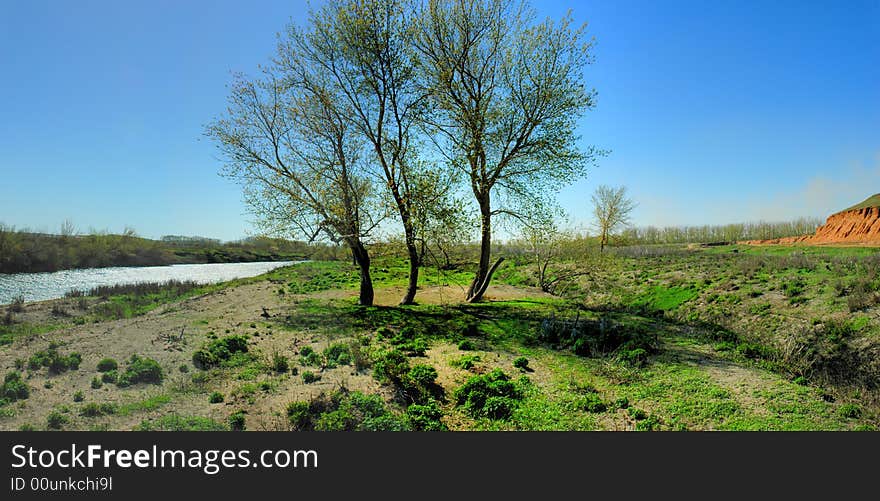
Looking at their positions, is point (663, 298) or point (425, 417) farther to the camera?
point (663, 298)

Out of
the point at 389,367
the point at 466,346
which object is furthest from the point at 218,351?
the point at 466,346

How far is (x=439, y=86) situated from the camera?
1917cm

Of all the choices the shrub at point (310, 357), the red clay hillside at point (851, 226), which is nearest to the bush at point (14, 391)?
the shrub at point (310, 357)

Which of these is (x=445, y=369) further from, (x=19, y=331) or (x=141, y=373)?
(x=19, y=331)

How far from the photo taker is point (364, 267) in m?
18.8

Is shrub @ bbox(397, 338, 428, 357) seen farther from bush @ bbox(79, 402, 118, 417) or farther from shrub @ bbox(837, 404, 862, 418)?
shrub @ bbox(837, 404, 862, 418)

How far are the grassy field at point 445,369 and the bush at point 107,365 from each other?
3.0 inches

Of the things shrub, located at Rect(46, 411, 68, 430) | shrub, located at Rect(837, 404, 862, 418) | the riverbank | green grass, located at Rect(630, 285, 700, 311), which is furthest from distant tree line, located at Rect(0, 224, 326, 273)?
green grass, located at Rect(630, 285, 700, 311)

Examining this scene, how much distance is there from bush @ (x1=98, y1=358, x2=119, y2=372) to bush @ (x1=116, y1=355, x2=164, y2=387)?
0.23 meters

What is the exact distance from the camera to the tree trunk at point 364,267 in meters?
18.1

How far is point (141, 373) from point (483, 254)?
16625 mm

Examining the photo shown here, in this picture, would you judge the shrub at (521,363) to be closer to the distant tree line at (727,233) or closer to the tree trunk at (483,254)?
the tree trunk at (483,254)

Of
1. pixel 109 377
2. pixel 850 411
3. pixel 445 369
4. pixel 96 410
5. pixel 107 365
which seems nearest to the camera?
pixel 96 410

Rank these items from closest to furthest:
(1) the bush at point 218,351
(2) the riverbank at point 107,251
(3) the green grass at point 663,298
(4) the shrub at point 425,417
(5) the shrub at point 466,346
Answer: (4) the shrub at point 425,417 → (1) the bush at point 218,351 → (5) the shrub at point 466,346 → (2) the riverbank at point 107,251 → (3) the green grass at point 663,298
